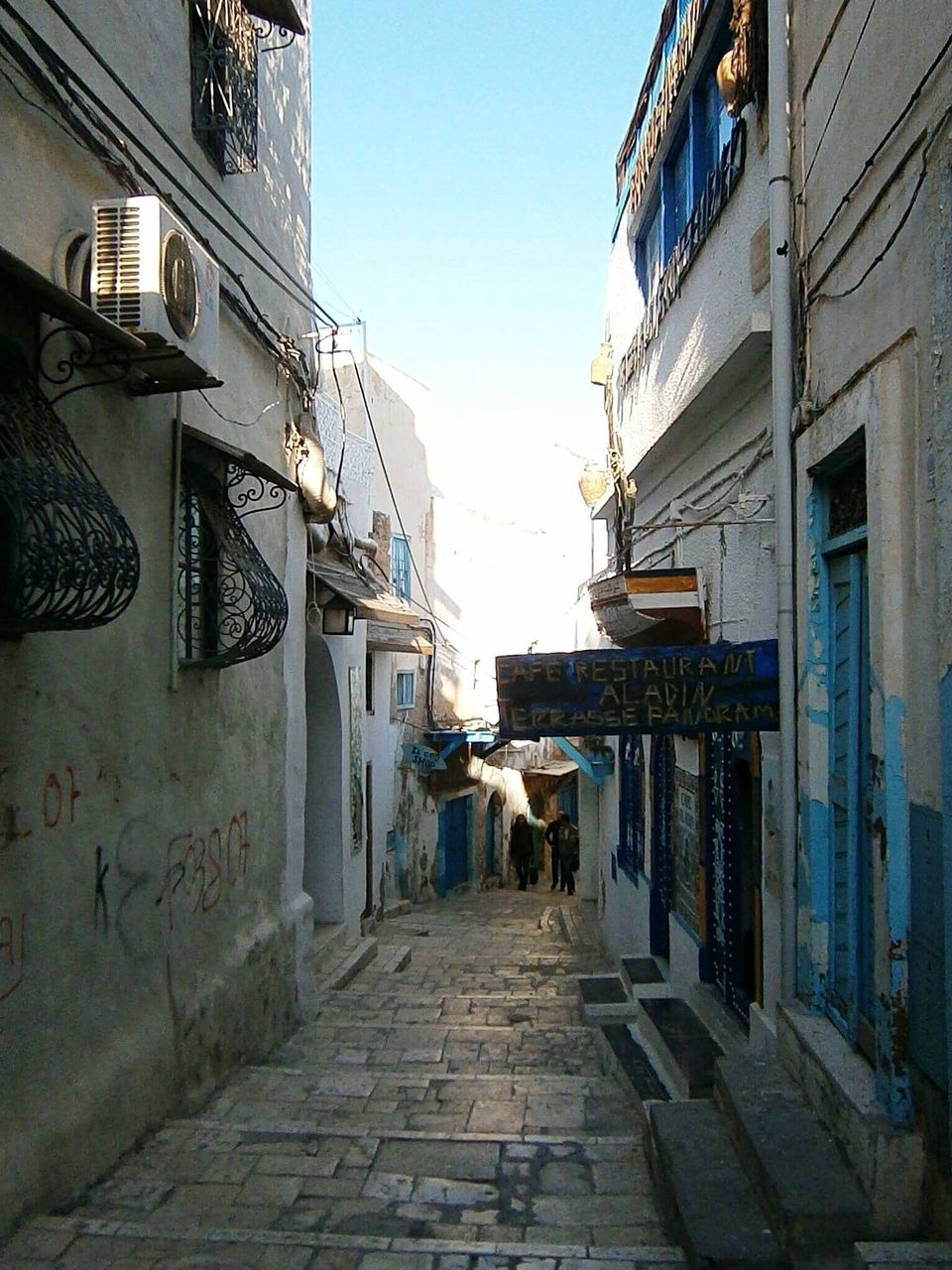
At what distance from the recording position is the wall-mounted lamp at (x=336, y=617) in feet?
33.9

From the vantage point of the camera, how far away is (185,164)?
6086 millimetres

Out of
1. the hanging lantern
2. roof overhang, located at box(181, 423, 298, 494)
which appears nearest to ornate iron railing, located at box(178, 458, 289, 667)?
roof overhang, located at box(181, 423, 298, 494)

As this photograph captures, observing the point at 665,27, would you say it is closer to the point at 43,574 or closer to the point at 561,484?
the point at 43,574

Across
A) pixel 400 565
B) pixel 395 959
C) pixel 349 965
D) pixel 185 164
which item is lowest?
pixel 395 959

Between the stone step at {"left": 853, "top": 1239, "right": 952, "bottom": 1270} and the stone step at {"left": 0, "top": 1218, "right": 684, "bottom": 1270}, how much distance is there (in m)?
0.75

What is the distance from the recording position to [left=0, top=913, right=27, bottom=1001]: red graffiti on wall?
3875mm

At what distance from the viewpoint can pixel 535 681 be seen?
196 inches

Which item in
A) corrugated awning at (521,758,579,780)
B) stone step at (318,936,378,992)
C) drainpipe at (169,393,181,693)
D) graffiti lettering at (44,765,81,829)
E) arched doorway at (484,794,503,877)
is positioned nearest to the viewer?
graffiti lettering at (44,765,81,829)

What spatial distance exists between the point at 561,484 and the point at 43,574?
26018mm

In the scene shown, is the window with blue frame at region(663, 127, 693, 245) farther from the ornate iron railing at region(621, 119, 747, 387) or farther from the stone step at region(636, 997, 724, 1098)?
the stone step at region(636, 997, 724, 1098)

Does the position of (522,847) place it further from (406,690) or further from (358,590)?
(358,590)

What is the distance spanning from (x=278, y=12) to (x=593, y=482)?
7116mm

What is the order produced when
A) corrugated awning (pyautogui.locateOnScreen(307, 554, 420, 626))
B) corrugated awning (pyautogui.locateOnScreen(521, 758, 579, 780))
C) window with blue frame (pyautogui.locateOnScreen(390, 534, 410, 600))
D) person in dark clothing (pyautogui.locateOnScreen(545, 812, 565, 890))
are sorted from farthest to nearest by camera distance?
corrugated awning (pyautogui.locateOnScreen(521, 758, 579, 780)), person in dark clothing (pyautogui.locateOnScreen(545, 812, 565, 890)), window with blue frame (pyautogui.locateOnScreen(390, 534, 410, 600)), corrugated awning (pyautogui.locateOnScreen(307, 554, 420, 626))

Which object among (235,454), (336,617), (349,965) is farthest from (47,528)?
(349,965)
